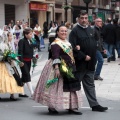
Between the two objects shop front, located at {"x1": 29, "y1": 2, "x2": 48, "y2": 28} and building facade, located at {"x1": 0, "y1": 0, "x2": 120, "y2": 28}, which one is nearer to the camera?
building facade, located at {"x1": 0, "y1": 0, "x2": 120, "y2": 28}

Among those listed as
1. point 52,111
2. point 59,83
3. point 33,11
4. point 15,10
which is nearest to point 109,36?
point 52,111

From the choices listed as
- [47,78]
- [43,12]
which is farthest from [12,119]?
[43,12]

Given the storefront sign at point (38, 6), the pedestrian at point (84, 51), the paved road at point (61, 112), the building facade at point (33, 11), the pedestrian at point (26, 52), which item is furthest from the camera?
the storefront sign at point (38, 6)

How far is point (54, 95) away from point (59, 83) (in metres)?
0.23

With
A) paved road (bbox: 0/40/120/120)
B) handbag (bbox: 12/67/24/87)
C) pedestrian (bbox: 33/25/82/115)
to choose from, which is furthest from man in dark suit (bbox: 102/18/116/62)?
pedestrian (bbox: 33/25/82/115)

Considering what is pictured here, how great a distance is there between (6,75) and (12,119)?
193cm

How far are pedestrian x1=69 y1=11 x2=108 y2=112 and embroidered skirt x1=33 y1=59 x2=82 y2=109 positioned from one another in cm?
38

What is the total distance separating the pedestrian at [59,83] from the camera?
7.79 m

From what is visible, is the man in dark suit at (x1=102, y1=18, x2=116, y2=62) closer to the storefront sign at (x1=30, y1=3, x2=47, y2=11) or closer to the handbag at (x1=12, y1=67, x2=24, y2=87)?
the handbag at (x1=12, y1=67, x2=24, y2=87)

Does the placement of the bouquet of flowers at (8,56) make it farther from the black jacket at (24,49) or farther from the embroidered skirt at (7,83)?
the black jacket at (24,49)

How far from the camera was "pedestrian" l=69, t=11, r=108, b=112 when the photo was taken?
8031 millimetres

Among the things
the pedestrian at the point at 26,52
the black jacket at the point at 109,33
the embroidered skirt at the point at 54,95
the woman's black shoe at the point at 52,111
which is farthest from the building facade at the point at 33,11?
the embroidered skirt at the point at 54,95

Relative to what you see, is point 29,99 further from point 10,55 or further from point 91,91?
point 91,91

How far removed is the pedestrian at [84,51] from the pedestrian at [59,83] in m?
0.17
